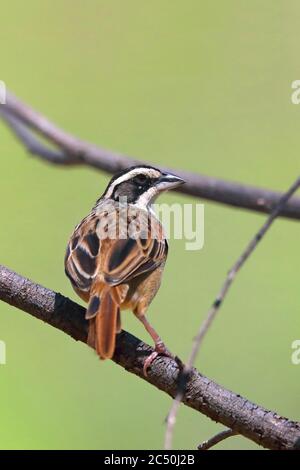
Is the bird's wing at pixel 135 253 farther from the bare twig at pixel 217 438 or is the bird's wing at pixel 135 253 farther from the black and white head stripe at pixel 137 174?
the bare twig at pixel 217 438

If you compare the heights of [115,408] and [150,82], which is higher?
[150,82]

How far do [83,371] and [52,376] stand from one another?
22cm

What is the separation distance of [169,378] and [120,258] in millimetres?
766

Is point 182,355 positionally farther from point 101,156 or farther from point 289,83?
point 289,83

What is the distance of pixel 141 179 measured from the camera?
18.8ft

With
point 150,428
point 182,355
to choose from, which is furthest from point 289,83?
point 150,428

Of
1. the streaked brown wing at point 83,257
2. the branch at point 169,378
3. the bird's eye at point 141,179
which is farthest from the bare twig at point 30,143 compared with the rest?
the bird's eye at point 141,179

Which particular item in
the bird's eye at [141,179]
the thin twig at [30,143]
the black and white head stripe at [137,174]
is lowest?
the thin twig at [30,143]

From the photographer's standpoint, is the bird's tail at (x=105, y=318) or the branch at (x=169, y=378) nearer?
→ the branch at (x=169, y=378)

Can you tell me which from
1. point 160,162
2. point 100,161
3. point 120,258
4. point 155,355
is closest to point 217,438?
point 155,355

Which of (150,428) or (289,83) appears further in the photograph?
(289,83)

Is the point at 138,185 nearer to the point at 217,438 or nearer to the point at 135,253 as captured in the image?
the point at 135,253

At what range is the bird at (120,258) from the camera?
4.43 m

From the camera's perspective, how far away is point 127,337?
448 centimetres
